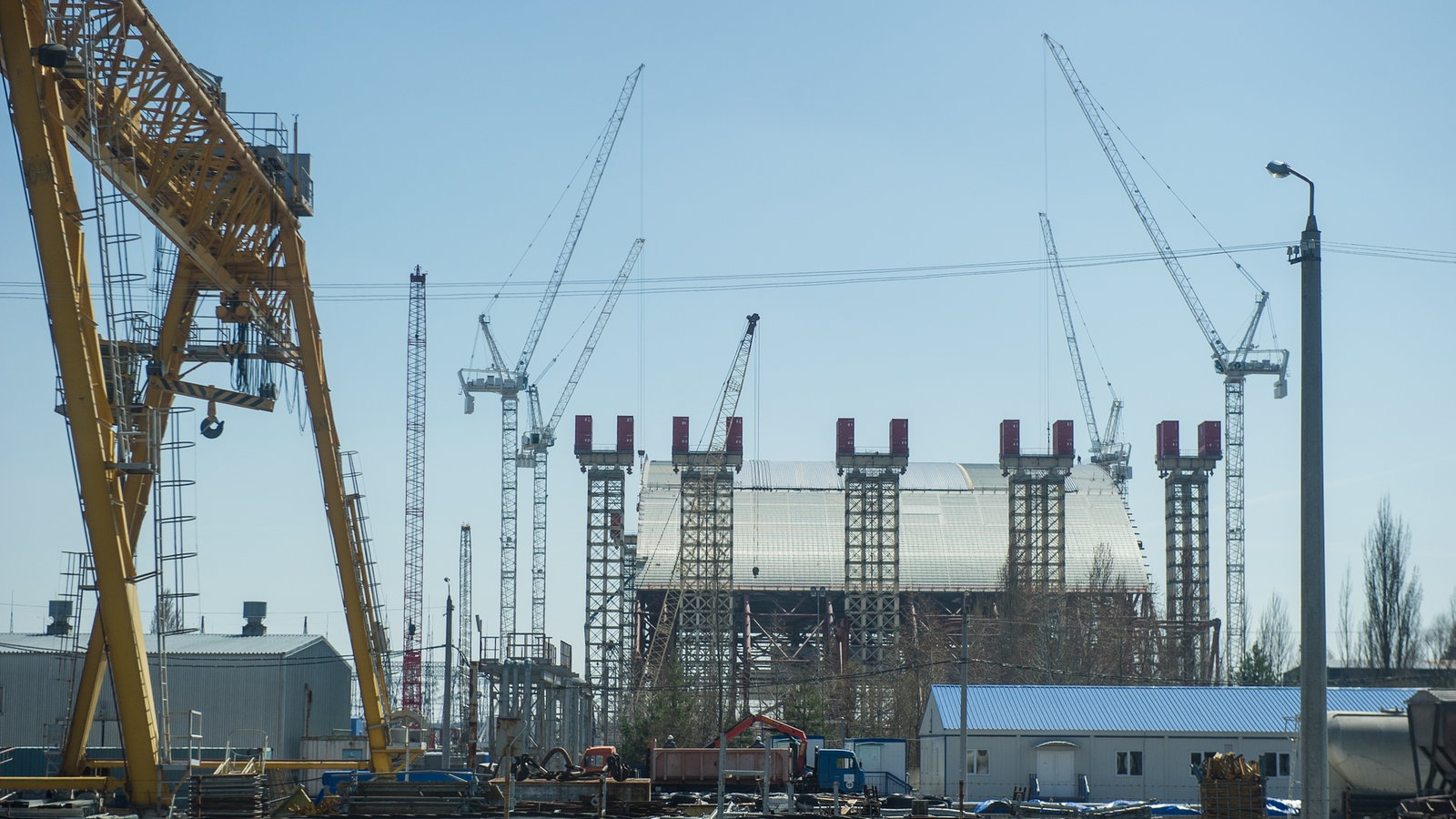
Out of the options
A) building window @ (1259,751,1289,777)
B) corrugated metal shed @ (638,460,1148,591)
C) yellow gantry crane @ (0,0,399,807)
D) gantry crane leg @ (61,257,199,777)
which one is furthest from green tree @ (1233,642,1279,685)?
gantry crane leg @ (61,257,199,777)

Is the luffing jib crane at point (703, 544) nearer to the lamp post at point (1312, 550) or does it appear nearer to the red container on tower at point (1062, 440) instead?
the red container on tower at point (1062, 440)

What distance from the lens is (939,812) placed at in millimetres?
40812

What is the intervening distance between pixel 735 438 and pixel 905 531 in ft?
64.8

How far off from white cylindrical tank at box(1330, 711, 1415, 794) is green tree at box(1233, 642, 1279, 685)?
47.6m

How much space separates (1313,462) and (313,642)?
60.1m

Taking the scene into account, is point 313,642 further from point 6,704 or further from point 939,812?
point 939,812

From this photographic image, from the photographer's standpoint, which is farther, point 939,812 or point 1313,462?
point 939,812

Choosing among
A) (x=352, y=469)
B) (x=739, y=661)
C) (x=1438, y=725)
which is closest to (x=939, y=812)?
(x=1438, y=725)

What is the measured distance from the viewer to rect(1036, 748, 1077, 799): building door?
52406 mm

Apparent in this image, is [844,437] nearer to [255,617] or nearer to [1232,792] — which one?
[255,617]

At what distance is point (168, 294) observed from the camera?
35562mm

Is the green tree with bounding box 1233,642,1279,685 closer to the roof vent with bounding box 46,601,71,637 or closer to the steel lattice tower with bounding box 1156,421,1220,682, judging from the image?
the steel lattice tower with bounding box 1156,421,1220,682

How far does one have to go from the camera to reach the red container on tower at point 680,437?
118750 millimetres

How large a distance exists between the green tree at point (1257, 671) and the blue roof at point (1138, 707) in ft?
88.1
